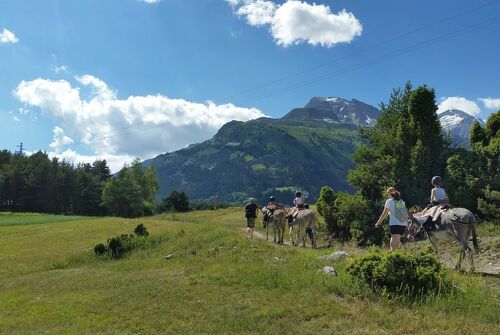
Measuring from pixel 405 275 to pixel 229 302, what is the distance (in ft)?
16.7

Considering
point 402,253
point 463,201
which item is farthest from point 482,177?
point 402,253

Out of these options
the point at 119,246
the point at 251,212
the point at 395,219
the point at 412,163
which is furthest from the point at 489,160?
the point at 119,246

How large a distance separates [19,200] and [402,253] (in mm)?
132312

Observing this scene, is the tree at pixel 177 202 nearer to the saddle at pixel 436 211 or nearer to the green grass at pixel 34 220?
the green grass at pixel 34 220

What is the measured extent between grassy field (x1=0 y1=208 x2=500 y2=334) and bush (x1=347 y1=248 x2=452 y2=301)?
41cm

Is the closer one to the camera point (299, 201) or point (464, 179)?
point (464, 179)

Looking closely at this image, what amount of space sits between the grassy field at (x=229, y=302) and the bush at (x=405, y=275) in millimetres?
406

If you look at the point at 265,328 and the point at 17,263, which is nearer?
the point at 265,328

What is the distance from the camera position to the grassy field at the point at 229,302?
416 inches

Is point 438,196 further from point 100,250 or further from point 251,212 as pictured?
point 100,250

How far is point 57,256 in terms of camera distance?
33.7 m

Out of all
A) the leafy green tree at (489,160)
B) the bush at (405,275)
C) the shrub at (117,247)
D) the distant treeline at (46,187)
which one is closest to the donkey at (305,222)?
the leafy green tree at (489,160)

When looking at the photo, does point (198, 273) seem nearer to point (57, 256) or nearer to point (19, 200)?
point (57, 256)

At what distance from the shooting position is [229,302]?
13312 millimetres
